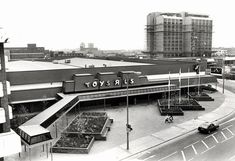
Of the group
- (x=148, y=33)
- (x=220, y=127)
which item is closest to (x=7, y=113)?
(x=220, y=127)

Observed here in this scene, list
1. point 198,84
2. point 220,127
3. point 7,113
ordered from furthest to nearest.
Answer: point 198,84, point 220,127, point 7,113

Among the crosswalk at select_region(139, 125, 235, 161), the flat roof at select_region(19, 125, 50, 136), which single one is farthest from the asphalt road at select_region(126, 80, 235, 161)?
the flat roof at select_region(19, 125, 50, 136)

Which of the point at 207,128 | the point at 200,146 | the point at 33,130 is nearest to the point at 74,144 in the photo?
the point at 33,130

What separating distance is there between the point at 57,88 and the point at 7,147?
84.8 feet

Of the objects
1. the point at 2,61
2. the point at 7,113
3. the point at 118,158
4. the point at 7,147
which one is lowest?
the point at 118,158

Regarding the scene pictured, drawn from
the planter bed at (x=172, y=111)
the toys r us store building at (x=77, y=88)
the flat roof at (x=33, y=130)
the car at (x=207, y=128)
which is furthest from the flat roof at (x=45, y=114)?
the car at (x=207, y=128)

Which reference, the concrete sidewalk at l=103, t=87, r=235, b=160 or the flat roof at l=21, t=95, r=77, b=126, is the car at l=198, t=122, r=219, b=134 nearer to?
the concrete sidewalk at l=103, t=87, r=235, b=160

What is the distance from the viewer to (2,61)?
23859 mm

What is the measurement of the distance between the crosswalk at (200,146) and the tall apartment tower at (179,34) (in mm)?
131460

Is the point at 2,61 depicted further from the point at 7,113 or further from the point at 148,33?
the point at 148,33

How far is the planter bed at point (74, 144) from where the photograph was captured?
28.3m

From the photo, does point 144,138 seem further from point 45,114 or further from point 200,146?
point 45,114

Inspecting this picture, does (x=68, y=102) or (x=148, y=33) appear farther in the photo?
(x=148, y=33)

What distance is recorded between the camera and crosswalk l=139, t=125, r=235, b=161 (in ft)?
88.7
